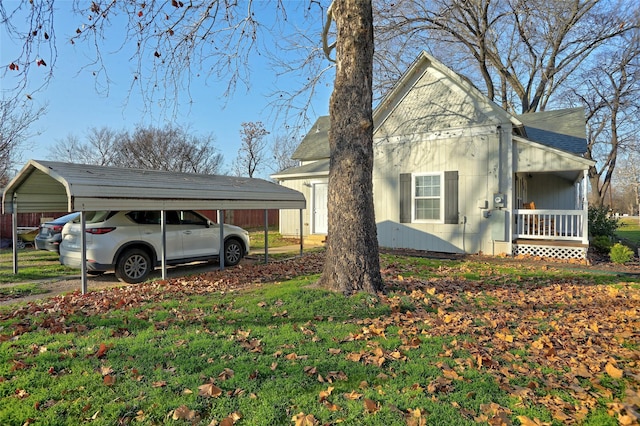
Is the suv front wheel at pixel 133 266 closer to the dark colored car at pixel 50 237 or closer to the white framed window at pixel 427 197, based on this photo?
the dark colored car at pixel 50 237

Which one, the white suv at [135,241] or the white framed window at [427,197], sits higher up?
the white framed window at [427,197]

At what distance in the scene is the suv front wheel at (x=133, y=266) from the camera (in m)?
8.02

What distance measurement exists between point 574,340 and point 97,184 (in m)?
7.70

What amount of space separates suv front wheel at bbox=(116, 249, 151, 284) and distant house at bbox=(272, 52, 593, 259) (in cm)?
791

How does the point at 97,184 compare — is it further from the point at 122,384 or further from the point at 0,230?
the point at 0,230

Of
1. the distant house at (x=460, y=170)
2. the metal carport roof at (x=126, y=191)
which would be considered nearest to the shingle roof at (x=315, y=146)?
the distant house at (x=460, y=170)

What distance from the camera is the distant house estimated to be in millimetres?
10984

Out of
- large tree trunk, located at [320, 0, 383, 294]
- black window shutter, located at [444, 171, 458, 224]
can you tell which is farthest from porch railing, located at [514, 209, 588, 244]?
large tree trunk, located at [320, 0, 383, 294]

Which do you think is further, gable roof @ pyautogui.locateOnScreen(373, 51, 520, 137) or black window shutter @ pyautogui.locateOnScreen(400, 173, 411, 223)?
black window shutter @ pyautogui.locateOnScreen(400, 173, 411, 223)

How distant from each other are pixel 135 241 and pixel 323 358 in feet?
20.0

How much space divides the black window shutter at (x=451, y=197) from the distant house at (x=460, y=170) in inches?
1.2

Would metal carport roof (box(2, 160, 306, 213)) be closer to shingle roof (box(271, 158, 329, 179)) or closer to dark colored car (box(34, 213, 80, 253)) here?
dark colored car (box(34, 213, 80, 253))

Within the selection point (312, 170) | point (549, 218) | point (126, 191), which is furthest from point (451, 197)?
point (126, 191)

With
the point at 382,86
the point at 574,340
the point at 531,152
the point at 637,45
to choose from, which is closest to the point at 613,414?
the point at 574,340
